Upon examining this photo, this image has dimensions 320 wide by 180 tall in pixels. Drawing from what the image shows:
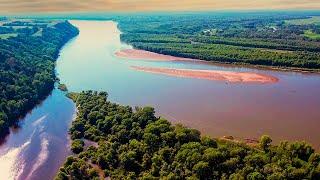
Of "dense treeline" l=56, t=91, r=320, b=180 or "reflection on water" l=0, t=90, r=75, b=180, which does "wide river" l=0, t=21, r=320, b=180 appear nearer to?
"reflection on water" l=0, t=90, r=75, b=180

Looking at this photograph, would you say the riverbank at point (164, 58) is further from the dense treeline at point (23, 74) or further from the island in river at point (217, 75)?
the dense treeline at point (23, 74)

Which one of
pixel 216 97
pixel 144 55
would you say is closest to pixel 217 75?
pixel 216 97

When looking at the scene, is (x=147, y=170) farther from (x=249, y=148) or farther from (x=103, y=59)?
(x=103, y=59)

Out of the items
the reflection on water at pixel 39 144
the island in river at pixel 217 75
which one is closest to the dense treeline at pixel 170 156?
the reflection on water at pixel 39 144

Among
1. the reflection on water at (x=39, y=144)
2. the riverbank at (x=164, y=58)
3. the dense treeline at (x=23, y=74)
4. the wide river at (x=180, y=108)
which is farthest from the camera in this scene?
the riverbank at (x=164, y=58)

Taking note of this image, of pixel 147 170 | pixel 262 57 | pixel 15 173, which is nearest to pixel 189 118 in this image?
pixel 147 170

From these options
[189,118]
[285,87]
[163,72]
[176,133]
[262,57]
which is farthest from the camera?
[262,57]

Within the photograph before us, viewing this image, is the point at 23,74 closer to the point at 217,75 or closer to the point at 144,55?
the point at 217,75
